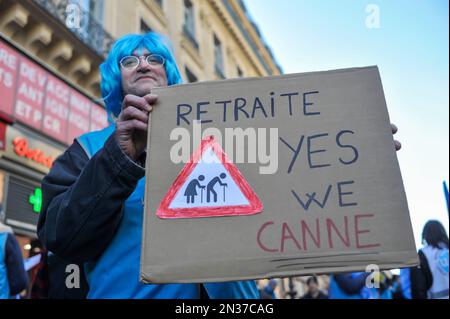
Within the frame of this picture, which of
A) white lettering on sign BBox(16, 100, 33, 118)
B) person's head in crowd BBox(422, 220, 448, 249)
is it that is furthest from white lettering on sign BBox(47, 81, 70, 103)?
person's head in crowd BBox(422, 220, 448, 249)

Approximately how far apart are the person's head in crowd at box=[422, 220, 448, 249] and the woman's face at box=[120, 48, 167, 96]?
12.3 ft

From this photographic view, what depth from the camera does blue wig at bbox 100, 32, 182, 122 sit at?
63.1 inches

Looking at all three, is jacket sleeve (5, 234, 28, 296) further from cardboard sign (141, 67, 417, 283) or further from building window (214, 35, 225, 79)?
building window (214, 35, 225, 79)

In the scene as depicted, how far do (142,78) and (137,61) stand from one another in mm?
108

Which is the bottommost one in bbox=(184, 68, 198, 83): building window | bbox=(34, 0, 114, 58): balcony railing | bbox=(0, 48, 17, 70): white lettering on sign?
bbox=(0, 48, 17, 70): white lettering on sign

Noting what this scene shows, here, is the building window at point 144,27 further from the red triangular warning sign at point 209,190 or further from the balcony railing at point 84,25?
the red triangular warning sign at point 209,190

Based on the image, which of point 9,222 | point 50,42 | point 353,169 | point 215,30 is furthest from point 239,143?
point 215,30

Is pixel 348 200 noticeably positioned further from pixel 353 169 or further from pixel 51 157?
pixel 51 157

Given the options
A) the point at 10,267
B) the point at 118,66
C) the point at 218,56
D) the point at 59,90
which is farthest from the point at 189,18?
the point at 118,66

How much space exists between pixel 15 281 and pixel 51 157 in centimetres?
478

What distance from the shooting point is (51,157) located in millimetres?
7707

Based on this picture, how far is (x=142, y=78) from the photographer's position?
1492mm

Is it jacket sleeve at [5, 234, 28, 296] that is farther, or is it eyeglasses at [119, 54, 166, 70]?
jacket sleeve at [5, 234, 28, 296]

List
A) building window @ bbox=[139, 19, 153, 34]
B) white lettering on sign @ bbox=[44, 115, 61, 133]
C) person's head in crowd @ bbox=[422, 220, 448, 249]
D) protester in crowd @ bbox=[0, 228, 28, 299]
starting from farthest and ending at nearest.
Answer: building window @ bbox=[139, 19, 153, 34], white lettering on sign @ bbox=[44, 115, 61, 133], person's head in crowd @ bbox=[422, 220, 448, 249], protester in crowd @ bbox=[0, 228, 28, 299]
